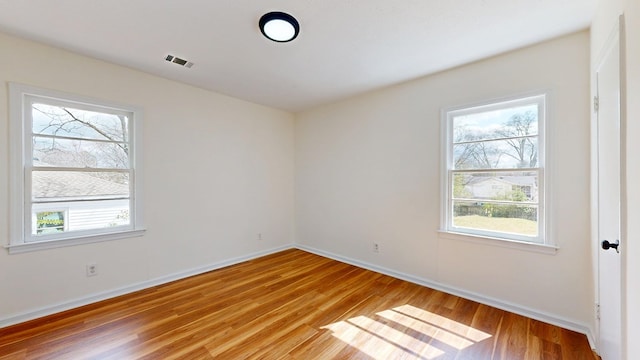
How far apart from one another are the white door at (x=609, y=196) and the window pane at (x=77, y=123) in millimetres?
4146

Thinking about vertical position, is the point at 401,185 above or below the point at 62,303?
above

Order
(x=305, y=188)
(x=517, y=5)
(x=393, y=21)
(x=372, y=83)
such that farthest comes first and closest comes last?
(x=305, y=188)
(x=372, y=83)
(x=393, y=21)
(x=517, y=5)

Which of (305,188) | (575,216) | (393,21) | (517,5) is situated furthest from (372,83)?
(575,216)

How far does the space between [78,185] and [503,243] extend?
Result: 170 inches

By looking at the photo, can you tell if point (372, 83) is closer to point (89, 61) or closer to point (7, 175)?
point (89, 61)

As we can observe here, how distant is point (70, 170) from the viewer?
2.51m

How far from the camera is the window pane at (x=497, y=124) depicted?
2381 millimetres

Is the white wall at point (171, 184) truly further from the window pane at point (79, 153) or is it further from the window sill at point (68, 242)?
the window pane at point (79, 153)

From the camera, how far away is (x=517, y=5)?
1779 millimetres

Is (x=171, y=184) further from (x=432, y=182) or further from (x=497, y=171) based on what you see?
(x=497, y=171)

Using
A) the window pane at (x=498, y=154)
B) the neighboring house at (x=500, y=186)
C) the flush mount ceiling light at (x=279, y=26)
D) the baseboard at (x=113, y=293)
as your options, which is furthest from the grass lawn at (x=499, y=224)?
the baseboard at (x=113, y=293)

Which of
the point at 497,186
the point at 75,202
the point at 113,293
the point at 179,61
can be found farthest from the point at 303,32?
the point at 113,293

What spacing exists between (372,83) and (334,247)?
98.8 inches

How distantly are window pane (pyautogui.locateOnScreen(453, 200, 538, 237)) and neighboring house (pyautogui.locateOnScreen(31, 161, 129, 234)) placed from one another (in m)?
3.82
